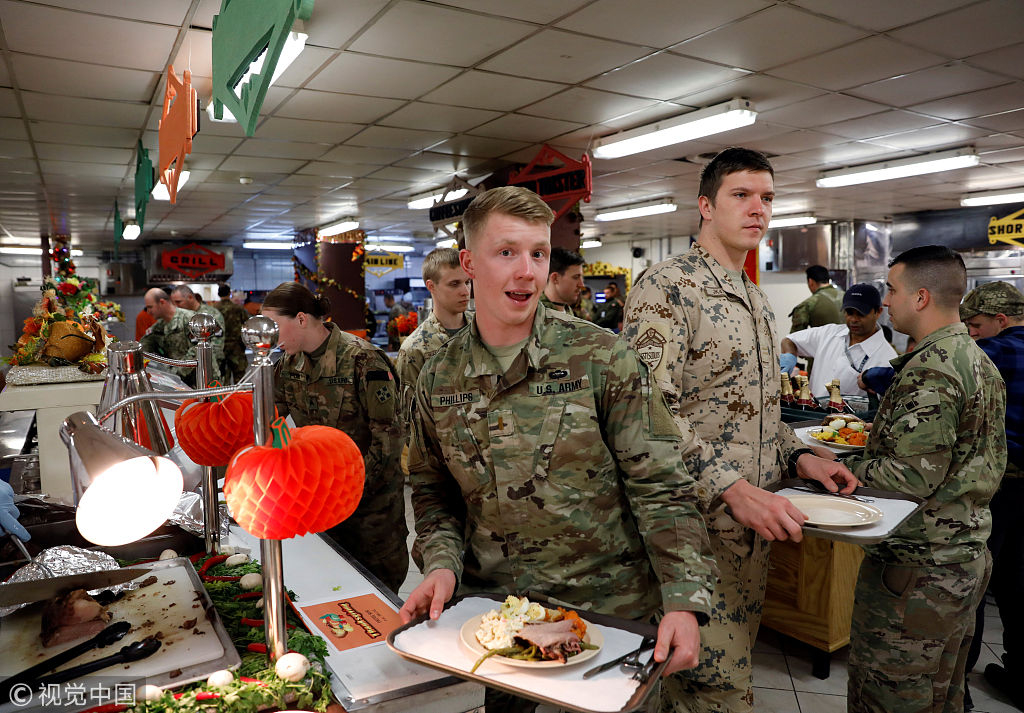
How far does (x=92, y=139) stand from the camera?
5945mm

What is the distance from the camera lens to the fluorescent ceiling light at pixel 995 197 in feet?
29.2

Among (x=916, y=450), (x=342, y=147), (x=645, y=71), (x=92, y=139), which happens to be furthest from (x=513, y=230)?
(x=92, y=139)

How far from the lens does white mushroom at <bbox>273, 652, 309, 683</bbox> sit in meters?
1.01

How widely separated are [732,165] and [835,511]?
1.09m

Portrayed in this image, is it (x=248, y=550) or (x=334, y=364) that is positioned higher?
(x=334, y=364)

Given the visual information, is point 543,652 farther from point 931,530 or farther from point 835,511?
point 931,530

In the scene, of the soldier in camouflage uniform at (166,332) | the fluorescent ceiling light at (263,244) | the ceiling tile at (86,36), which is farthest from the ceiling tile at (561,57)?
the fluorescent ceiling light at (263,244)

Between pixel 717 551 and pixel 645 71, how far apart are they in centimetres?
358

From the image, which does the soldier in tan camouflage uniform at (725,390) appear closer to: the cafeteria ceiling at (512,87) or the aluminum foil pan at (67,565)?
the aluminum foil pan at (67,565)

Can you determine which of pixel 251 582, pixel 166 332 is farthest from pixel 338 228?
pixel 251 582

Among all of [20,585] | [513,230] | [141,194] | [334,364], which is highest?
[141,194]

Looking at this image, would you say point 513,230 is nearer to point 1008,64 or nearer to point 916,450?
point 916,450

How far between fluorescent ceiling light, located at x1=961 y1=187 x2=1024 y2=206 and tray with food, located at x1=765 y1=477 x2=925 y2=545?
9454 mm

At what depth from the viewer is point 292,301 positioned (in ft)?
8.89
